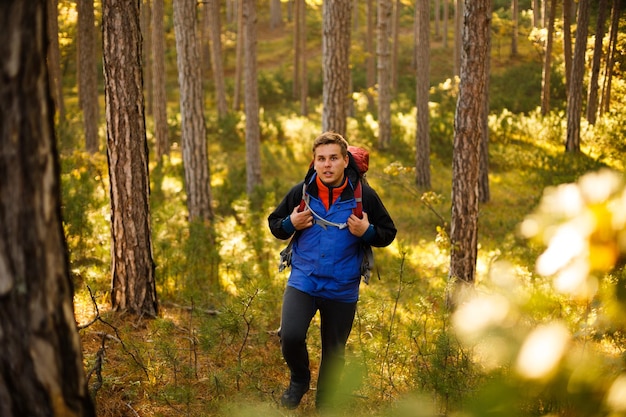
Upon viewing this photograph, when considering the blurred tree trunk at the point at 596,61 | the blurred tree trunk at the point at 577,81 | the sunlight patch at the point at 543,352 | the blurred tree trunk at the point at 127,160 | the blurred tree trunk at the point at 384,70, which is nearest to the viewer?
the sunlight patch at the point at 543,352

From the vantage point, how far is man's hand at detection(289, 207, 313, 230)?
4050 mm

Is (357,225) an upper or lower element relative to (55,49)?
lower

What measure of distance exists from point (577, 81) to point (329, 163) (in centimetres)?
1480

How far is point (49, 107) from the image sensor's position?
181 centimetres

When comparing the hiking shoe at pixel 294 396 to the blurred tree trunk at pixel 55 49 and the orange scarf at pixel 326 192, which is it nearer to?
the orange scarf at pixel 326 192

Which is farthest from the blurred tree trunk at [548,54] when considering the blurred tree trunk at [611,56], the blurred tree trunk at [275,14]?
the blurred tree trunk at [275,14]

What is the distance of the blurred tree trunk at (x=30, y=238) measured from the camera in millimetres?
Result: 1663

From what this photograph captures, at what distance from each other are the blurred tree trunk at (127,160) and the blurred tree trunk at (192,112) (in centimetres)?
510

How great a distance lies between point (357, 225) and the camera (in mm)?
4012

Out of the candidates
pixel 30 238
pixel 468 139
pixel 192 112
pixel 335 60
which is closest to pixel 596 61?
pixel 335 60

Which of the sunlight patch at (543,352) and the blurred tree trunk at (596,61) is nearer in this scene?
the sunlight patch at (543,352)

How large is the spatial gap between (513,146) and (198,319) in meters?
15.7

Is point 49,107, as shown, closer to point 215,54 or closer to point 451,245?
point 451,245

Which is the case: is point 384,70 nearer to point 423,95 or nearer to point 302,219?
point 423,95
